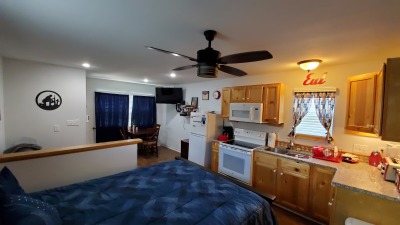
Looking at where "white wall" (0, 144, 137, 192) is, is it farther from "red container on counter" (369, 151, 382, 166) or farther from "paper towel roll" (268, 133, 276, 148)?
"red container on counter" (369, 151, 382, 166)

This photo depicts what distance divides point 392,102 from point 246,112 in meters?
2.14

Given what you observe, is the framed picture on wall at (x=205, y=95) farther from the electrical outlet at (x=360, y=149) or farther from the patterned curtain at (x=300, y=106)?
the electrical outlet at (x=360, y=149)

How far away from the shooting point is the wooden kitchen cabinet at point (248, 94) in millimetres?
3479

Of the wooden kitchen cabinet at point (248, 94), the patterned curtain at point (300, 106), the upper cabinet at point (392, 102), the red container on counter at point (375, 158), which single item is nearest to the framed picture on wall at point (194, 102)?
the wooden kitchen cabinet at point (248, 94)

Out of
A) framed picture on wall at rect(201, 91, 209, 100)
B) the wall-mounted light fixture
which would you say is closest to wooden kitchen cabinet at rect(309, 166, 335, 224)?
the wall-mounted light fixture

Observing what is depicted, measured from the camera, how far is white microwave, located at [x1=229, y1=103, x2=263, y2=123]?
11.2 ft

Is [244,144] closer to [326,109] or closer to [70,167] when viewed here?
[326,109]

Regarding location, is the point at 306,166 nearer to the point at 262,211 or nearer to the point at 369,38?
the point at 262,211

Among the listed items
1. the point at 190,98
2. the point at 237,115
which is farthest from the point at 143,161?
the point at 237,115

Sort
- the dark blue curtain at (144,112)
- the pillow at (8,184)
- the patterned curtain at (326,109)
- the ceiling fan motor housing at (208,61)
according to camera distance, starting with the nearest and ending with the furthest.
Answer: the pillow at (8,184) → the ceiling fan motor housing at (208,61) → the patterned curtain at (326,109) → the dark blue curtain at (144,112)

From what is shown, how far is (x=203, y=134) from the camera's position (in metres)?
4.11

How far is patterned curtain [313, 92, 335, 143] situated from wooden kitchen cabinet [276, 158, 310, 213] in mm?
789

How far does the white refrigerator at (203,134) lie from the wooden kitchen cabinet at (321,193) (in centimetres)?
217

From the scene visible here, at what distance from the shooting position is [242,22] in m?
1.53
